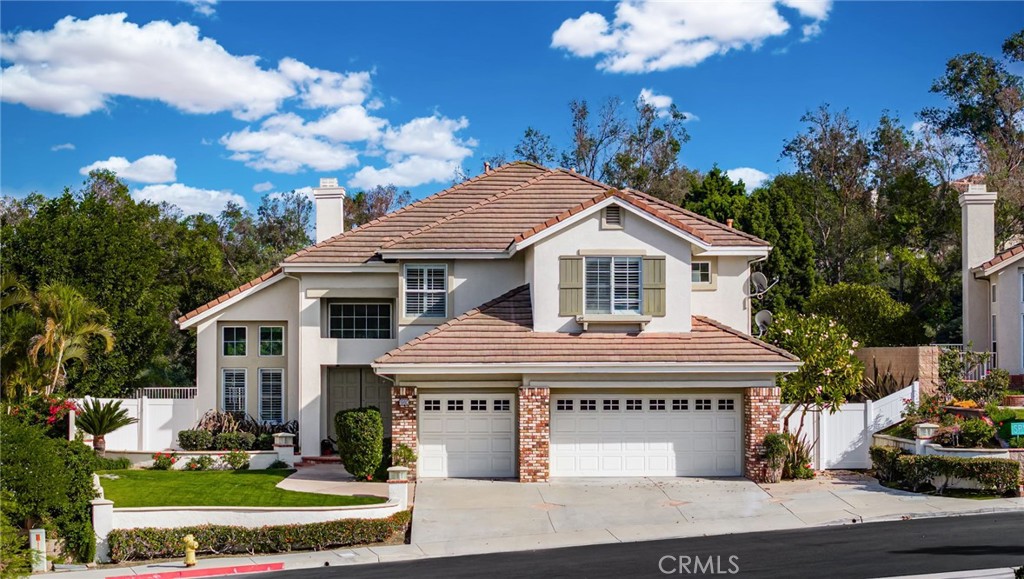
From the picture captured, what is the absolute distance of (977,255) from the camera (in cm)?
3500

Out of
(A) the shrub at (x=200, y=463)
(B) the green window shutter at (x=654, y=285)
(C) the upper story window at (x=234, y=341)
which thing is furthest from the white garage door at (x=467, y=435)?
(C) the upper story window at (x=234, y=341)

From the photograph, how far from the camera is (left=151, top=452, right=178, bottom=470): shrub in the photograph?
1060 inches

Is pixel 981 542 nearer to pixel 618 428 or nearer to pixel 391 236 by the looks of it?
pixel 618 428

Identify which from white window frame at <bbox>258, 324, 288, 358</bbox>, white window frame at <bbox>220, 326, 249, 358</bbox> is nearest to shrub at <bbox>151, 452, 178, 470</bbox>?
white window frame at <bbox>220, 326, 249, 358</bbox>

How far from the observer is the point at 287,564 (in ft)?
61.4

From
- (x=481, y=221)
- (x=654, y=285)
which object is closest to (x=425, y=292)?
(x=481, y=221)

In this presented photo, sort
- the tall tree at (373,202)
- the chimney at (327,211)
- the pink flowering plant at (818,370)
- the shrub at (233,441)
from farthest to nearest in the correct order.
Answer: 1. the tall tree at (373,202)
2. the chimney at (327,211)
3. the shrub at (233,441)
4. the pink flowering plant at (818,370)

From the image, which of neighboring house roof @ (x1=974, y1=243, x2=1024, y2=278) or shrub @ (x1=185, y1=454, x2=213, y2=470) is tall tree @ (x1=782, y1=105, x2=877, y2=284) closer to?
neighboring house roof @ (x1=974, y1=243, x2=1024, y2=278)

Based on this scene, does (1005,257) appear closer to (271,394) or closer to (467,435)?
(467,435)

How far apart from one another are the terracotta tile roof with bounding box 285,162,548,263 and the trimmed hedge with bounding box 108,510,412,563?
967 centimetres

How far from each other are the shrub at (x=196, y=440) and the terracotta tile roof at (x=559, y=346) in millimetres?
6728

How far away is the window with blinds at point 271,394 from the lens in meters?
29.5

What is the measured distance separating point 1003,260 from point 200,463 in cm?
2521

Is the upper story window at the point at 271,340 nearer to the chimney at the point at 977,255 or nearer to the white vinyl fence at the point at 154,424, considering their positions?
the white vinyl fence at the point at 154,424
